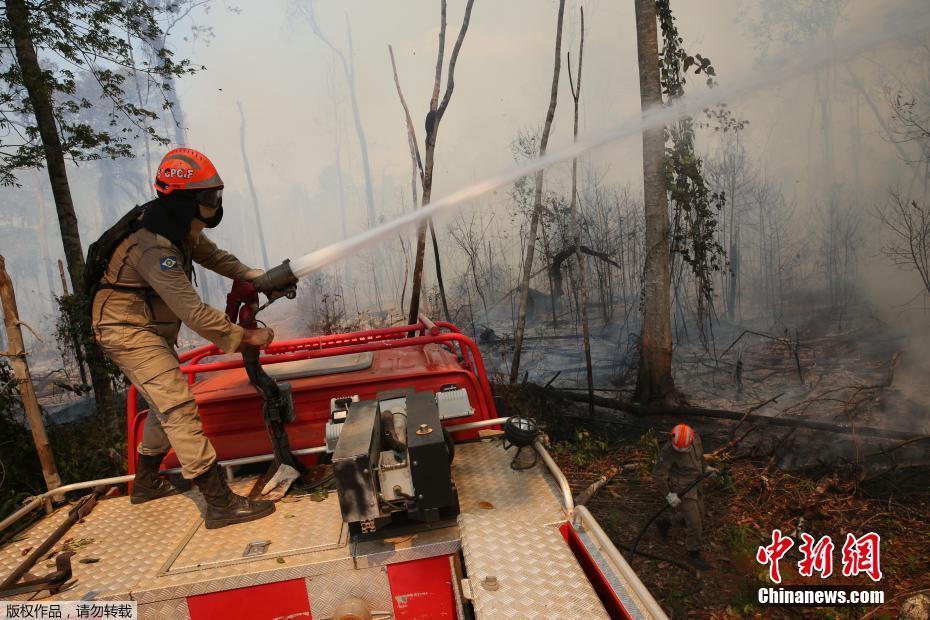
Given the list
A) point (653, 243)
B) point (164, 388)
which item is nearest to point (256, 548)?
point (164, 388)

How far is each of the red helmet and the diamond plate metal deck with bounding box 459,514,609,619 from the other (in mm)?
2086

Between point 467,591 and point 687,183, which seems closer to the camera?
point 467,591

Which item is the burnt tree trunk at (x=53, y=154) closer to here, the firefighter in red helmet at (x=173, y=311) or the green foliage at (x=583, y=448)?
the firefighter in red helmet at (x=173, y=311)

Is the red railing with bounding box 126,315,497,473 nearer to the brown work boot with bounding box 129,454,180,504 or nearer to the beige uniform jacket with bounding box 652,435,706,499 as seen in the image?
the brown work boot with bounding box 129,454,180,504

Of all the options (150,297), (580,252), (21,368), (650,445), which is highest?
(150,297)

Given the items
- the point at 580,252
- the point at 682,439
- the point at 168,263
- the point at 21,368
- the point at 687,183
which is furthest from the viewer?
the point at 580,252

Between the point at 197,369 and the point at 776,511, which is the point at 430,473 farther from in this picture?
the point at 776,511

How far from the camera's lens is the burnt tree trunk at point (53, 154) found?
5875 mm

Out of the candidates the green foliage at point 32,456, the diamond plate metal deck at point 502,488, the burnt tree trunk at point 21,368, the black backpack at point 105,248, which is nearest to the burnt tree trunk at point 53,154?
the green foliage at point 32,456

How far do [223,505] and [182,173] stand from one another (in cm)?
167

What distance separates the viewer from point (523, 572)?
1977 mm

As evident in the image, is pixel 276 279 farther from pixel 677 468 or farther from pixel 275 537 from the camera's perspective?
pixel 677 468

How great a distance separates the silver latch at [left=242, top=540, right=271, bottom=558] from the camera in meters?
2.29

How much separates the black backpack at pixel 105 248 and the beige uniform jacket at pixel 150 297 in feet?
0.09
